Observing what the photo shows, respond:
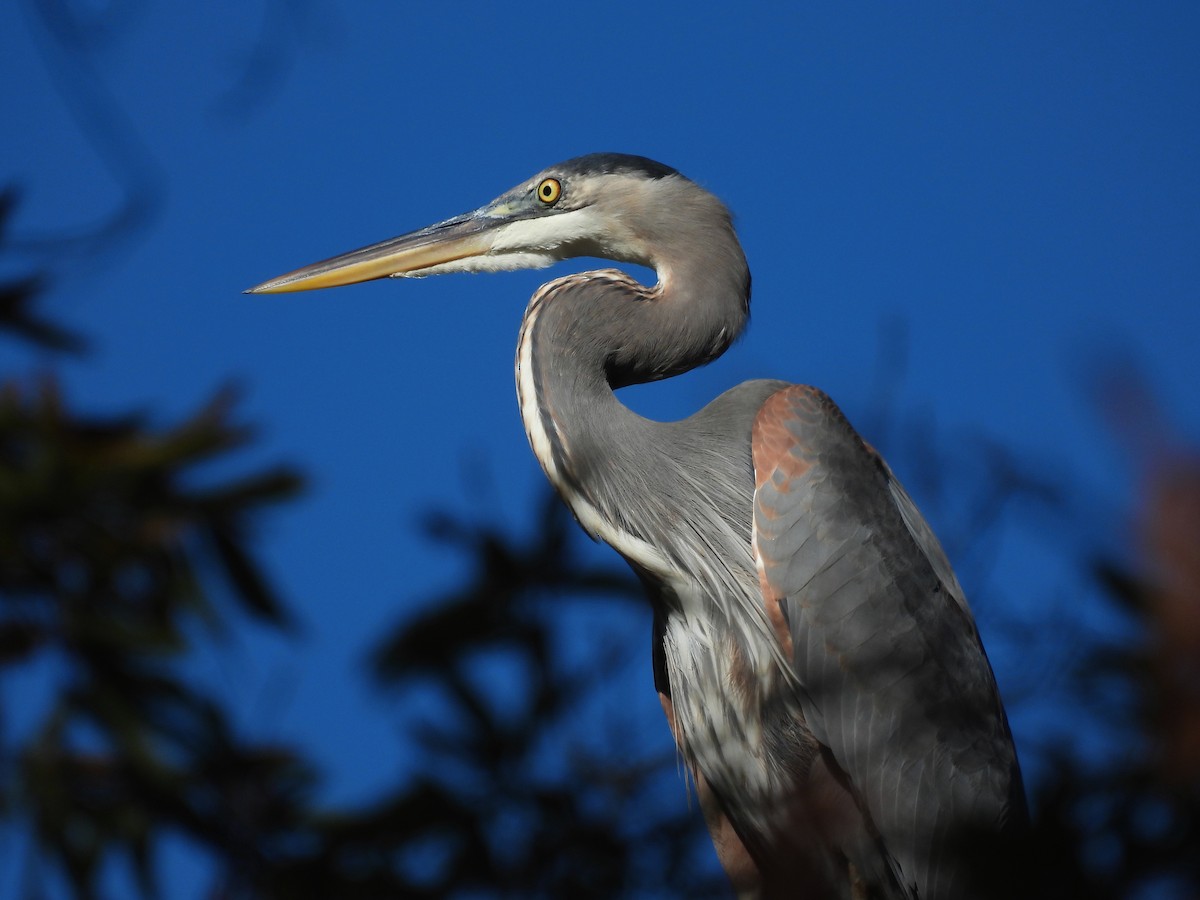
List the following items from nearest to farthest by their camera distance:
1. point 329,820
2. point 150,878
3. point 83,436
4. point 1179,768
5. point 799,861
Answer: point 1179,768 → point 799,861 → point 329,820 → point 150,878 → point 83,436

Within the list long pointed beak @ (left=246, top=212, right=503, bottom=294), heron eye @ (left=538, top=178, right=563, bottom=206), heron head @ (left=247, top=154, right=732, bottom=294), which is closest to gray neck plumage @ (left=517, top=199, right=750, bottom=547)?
heron head @ (left=247, top=154, right=732, bottom=294)

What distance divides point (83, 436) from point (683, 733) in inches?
60.6

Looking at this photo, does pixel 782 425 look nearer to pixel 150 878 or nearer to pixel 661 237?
pixel 661 237

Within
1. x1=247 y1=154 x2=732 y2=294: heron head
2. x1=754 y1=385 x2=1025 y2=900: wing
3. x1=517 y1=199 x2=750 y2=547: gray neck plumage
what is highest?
x1=247 y1=154 x2=732 y2=294: heron head

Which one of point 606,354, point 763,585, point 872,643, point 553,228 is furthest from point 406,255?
point 872,643

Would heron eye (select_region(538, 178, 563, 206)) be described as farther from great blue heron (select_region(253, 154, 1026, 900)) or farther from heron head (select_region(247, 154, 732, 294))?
great blue heron (select_region(253, 154, 1026, 900))

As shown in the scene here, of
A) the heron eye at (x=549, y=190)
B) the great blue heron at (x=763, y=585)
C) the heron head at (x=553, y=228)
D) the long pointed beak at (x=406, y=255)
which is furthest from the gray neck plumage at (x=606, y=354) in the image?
the long pointed beak at (x=406, y=255)

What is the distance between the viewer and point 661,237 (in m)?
3.33

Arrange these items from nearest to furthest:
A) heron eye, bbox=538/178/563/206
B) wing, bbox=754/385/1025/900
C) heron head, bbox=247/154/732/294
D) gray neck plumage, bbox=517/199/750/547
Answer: wing, bbox=754/385/1025/900, gray neck plumage, bbox=517/199/750/547, heron head, bbox=247/154/732/294, heron eye, bbox=538/178/563/206

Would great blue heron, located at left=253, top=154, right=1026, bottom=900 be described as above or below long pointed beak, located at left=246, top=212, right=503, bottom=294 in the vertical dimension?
below

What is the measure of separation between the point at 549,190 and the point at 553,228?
115 mm

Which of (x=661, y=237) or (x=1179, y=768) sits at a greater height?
(x=661, y=237)

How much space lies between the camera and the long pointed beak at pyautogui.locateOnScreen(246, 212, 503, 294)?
3.62 meters

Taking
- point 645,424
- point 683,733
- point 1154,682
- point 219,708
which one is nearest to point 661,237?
point 645,424
